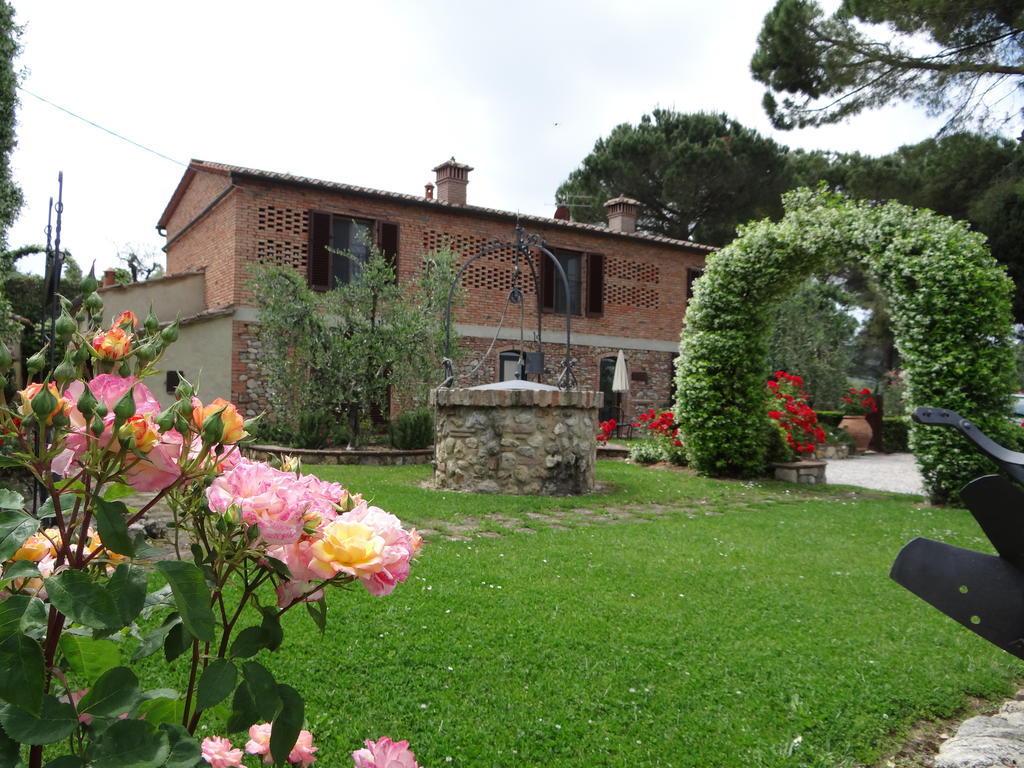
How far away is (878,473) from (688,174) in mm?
14250

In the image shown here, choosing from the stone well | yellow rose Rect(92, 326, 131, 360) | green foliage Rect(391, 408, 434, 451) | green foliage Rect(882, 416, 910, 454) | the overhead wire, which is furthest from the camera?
green foliage Rect(882, 416, 910, 454)

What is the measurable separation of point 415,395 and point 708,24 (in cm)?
719

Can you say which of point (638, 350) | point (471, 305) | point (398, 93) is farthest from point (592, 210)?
point (398, 93)

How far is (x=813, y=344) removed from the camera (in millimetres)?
19266

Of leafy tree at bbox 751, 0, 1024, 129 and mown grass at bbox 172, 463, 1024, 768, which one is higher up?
leafy tree at bbox 751, 0, 1024, 129

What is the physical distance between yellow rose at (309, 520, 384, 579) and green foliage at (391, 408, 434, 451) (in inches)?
406

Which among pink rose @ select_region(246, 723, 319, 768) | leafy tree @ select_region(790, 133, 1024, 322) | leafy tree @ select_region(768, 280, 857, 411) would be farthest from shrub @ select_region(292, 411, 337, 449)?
leafy tree @ select_region(790, 133, 1024, 322)

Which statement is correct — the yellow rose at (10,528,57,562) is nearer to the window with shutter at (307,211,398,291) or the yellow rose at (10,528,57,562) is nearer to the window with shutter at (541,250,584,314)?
the window with shutter at (307,211,398,291)

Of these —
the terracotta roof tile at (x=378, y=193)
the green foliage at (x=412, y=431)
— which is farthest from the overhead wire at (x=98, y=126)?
the green foliage at (x=412, y=431)

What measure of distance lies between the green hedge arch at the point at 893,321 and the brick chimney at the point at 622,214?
870 centimetres

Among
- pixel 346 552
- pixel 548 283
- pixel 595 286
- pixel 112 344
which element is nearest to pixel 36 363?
pixel 112 344

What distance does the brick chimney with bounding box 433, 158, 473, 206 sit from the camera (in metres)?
16.5

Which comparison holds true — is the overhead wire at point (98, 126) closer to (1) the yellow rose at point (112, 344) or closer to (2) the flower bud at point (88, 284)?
(2) the flower bud at point (88, 284)

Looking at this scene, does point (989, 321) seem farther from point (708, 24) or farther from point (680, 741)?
point (680, 741)
